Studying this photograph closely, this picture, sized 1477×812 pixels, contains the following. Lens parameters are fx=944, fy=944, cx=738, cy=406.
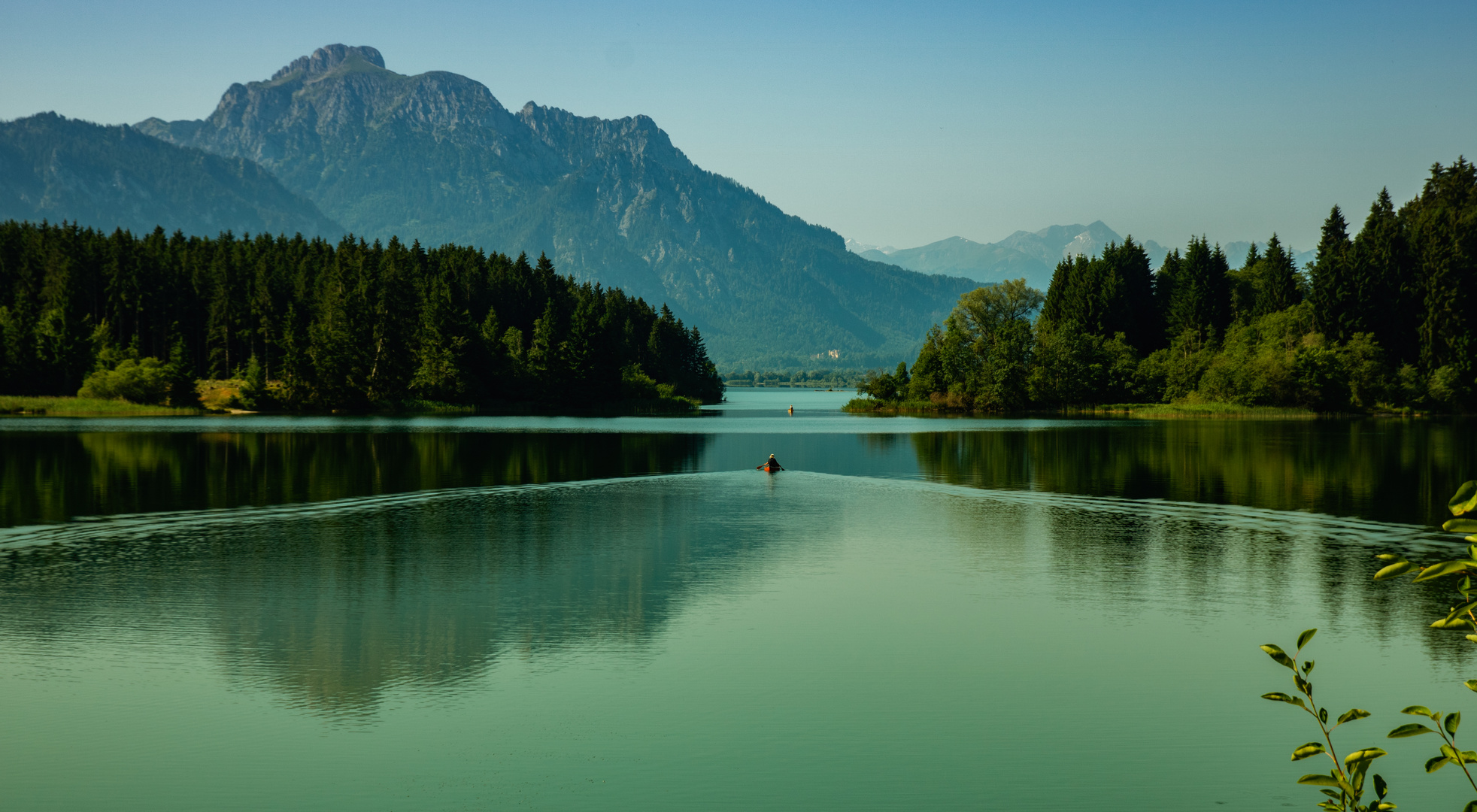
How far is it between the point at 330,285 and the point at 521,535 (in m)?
118

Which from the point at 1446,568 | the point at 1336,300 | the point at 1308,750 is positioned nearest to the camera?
the point at 1446,568

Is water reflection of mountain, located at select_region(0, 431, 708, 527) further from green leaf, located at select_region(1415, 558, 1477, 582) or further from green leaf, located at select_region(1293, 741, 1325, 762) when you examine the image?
green leaf, located at select_region(1415, 558, 1477, 582)

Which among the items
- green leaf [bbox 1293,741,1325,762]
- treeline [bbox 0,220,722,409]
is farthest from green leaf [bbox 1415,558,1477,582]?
treeline [bbox 0,220,722,409]

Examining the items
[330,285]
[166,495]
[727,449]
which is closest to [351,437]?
[727,449]

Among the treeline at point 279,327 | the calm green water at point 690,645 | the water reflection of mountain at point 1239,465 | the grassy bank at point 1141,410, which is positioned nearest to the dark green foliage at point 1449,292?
the grassy bank at point 1141,410

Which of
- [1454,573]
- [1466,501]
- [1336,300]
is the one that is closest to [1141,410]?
[1336,300]

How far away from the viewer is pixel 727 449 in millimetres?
73500

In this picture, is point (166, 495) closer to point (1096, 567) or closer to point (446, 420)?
point (1096, 567)

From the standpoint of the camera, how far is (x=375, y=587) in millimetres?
23594

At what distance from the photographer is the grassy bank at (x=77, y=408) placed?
109812 mm

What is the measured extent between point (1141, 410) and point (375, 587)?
124114mm

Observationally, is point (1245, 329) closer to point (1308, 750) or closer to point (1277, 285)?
point (1277, 285)

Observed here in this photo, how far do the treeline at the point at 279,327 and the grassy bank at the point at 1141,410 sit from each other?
42159 mm

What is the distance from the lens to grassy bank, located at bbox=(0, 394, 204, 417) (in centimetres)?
10981
